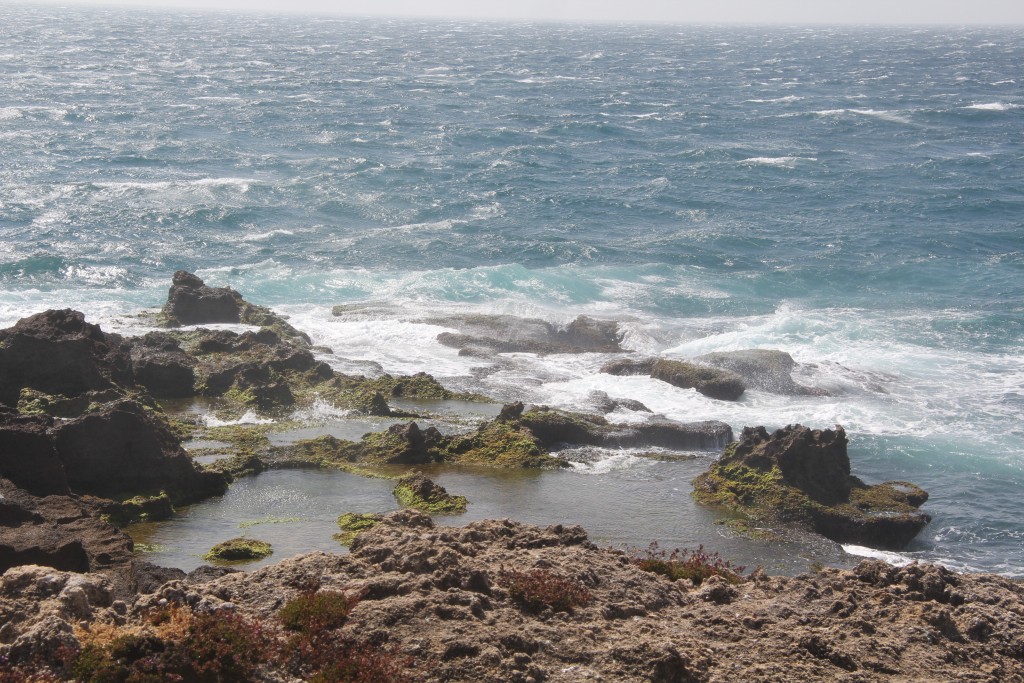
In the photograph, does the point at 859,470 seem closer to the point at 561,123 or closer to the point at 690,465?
the point at 690,465

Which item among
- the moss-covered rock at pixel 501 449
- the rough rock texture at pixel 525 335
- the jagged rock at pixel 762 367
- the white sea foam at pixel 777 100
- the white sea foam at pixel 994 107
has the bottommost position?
the jagged rock at pixel 762 367

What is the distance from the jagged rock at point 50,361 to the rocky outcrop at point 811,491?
1511cm

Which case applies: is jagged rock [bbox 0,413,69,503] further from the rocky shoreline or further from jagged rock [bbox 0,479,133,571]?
jagged rock [bbox 0,479,133,571]

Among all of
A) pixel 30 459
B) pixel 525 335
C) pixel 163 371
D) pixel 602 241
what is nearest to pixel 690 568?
pixel 30 459

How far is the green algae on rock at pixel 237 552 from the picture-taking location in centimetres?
1747

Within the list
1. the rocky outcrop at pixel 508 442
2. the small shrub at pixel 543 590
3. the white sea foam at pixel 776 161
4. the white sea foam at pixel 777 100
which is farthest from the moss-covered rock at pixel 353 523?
→ the white sea foam at pixel 777 100

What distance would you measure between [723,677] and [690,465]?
14247 millimetres

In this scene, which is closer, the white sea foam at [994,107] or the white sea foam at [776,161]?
the white sea foam at [776,161]

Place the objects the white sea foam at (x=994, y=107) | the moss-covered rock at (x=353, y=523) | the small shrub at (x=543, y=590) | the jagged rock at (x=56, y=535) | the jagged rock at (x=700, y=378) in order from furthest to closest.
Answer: the white sea foam at (x=994, y=107) < the jagged rock at (x=700, y=378) < the moss-covered rock at (x=353, y=523) < the jagged rock at (x=56, y=535) < the small shrub at (x=543, y=590)

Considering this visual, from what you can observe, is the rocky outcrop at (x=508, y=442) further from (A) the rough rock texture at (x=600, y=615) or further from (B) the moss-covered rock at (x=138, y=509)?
(A) the rough rock texture at (x=600, y=615)

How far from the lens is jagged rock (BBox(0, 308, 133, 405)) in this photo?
2516cm

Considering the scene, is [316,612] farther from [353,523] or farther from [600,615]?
[353,523]

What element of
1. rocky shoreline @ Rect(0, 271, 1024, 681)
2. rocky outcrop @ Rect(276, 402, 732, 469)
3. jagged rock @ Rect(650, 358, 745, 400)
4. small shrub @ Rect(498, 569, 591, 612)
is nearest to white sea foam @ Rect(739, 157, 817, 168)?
jagged rock @ Rect(650, 358, 745, 400)

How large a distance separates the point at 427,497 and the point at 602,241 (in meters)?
38.0
